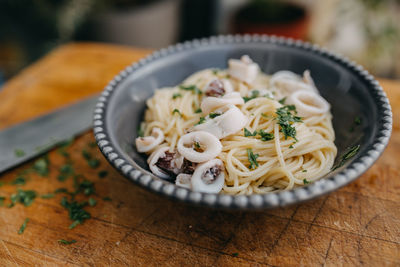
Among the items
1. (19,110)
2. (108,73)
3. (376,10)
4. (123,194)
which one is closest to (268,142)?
(123,194)

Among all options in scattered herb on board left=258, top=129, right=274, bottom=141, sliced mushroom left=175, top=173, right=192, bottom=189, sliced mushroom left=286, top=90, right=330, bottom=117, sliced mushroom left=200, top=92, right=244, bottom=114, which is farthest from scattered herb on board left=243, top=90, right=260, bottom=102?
sliced mushroom left=175, top=173, right=192, bottom=189

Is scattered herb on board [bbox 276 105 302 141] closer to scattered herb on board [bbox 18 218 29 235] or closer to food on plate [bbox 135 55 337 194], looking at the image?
food on plate [bbox 135 55 337 194]

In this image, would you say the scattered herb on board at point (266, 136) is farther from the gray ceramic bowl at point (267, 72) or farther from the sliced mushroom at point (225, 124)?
the gray ceramic bowl at point (267, 72)

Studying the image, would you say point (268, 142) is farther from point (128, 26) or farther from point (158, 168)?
point (128, 26)

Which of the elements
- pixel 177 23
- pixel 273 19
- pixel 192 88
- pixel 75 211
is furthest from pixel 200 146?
pixel 177 23

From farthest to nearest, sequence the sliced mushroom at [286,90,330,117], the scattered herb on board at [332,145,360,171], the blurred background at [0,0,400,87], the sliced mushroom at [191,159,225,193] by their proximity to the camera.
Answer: the blurred background at [0,0,400,87], the sliced mushroom at [286,90,330,117], the scattered herb on board at [332,145,360,171], the sliced mushroom at [191,159,225,193]

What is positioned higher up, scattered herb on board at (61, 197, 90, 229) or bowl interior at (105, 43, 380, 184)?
bowl interior at (105, 43, 380, 184)
